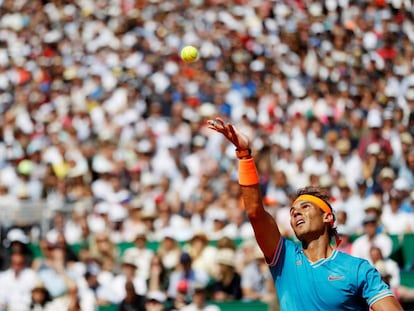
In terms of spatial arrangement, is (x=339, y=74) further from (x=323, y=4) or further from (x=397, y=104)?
(x=323, y=4)

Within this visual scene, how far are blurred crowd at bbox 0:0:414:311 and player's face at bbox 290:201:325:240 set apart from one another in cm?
508

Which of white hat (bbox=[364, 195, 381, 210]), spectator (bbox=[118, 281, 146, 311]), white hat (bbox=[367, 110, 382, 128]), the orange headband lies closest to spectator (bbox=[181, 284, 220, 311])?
spectator (bbox=[118, 281, 146, 311])

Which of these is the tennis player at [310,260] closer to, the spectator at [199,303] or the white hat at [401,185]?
the spectator at [199,303]

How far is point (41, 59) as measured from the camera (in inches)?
842

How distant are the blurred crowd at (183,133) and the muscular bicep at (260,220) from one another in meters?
5.09

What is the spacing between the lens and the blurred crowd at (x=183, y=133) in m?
12.3

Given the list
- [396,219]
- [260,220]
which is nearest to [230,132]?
[260,220]

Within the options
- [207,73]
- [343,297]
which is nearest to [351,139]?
[207,73]

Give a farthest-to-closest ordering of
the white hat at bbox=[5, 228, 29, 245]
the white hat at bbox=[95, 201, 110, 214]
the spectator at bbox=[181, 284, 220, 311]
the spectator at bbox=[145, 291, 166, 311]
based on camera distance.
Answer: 1. the white hat at bbox=[95, 201, 110, 214]
2. the white hat at bbox=[5, 228, 29, 245]
3. the spectator at bbox=[181, 284, 220, 311]
4. the spectator at bbox=[145, 291, 166, 311]

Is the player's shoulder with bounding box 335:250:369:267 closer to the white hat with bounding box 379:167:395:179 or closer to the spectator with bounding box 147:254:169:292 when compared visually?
the spectator with bounding box 147:254:169:292

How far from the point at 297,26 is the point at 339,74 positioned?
258 centimetres

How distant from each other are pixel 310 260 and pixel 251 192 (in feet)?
1.58

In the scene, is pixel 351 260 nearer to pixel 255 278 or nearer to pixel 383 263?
pixel 383 263

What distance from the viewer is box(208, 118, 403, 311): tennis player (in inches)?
221
